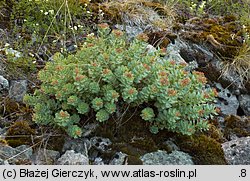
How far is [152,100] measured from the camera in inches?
145

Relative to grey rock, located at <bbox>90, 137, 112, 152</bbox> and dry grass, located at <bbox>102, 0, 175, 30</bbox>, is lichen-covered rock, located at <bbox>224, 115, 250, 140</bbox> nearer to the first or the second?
grey rock, located at <bbox>90, 137, 112, 152</bbox>

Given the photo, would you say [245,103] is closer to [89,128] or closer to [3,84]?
[89,128]

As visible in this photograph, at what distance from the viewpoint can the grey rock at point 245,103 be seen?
15.4 feet

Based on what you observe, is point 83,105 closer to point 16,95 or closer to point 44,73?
point 44,73

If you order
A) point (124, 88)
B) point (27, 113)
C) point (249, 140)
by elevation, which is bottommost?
point (27, 113)

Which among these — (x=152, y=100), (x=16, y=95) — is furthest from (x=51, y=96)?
(x=152, y=100)

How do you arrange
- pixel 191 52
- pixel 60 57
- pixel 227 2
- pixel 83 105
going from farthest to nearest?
pixel 227 2, pixel 191 52, pixel 60 57, pixel 83 105

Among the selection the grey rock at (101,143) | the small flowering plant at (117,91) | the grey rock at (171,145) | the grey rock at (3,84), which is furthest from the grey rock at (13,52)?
the grey rock at (171,145)

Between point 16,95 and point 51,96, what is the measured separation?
49 cm

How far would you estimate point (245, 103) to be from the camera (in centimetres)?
476

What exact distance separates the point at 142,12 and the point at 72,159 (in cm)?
270

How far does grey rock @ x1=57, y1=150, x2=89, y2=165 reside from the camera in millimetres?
3305

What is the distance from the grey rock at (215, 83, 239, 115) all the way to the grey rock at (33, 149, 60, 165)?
5.88 ft

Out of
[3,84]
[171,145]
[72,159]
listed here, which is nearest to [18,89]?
[3,84]
